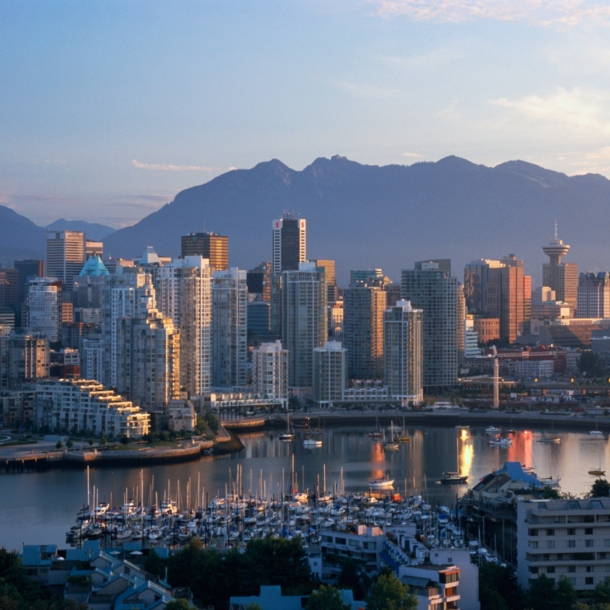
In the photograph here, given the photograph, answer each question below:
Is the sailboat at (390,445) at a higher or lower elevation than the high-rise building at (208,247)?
lower

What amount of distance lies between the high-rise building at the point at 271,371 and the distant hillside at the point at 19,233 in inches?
3501

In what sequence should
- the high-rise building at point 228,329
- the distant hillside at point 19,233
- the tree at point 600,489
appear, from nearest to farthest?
the tree at point 600,489 → the high-rise building at point 228,329 → the distant hillside at point 19,233

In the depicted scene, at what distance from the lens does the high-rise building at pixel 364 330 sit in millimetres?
42656

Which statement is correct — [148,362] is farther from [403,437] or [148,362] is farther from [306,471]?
[306,471]

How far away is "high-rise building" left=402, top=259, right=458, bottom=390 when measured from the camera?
40.4 m

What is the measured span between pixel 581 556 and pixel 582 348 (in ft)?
142

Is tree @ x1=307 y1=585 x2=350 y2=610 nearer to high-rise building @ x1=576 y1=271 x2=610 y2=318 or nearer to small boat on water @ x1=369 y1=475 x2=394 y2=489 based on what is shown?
small boat on water @ x1=369 y1=475 x2=394 y2=489

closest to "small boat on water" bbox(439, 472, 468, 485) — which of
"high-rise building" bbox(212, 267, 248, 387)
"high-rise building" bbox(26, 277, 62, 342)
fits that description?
"high-rise building" bbox(212, 267, 248, 387)

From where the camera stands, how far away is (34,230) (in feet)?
452

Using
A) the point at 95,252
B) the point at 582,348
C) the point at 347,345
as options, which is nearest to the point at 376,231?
the point at 95,252

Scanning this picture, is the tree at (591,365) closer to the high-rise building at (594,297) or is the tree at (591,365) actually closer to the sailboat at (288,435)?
the sailboat at (288,435)

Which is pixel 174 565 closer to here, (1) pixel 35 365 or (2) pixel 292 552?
(2) pixel 292 552

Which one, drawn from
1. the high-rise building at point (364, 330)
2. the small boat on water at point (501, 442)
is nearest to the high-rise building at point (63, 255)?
the high-rise building at point (364, 330)

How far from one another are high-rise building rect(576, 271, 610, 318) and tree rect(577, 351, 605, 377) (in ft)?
64.8
